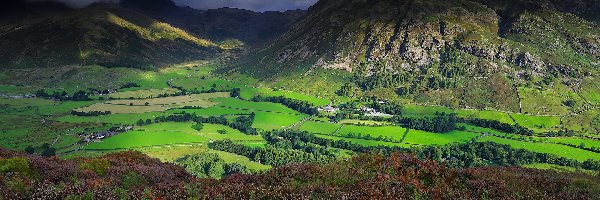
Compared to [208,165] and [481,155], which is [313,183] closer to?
[208,165]

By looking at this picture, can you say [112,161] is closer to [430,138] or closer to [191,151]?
[191,151]

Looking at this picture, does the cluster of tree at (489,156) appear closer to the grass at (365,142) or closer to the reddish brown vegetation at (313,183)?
the grass at (365,142)

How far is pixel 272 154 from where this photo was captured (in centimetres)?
15912

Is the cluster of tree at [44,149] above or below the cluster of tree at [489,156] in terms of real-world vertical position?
above

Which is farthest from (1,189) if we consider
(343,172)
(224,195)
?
A: (343,172)

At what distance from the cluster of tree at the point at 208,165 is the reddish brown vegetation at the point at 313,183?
93486 mm

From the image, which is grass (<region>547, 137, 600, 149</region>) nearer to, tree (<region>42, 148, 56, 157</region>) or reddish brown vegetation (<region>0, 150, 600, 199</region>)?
reddish brown vegetation (<region>0, 150, 600, 199</region>)

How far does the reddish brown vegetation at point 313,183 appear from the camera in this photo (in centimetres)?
3127

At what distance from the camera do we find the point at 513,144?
175 metres

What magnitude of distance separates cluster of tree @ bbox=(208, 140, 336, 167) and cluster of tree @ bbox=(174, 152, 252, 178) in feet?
37.7

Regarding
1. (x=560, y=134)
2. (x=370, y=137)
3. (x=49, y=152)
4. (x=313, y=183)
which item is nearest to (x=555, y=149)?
(x=560, y=134)

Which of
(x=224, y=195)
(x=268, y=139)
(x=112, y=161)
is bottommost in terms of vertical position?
(x=268, y=139)

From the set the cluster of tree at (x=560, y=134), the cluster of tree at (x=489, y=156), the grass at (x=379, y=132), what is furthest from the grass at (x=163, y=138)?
the cluster of tree at (x=560, y=134)

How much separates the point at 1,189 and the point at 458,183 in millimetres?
32552
